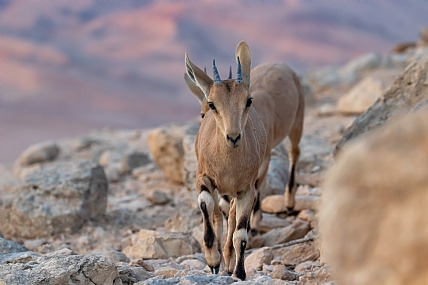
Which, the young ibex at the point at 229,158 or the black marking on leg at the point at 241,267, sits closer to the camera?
the black marking on leg at the point at 241,267

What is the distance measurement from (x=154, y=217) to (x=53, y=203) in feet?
6.77

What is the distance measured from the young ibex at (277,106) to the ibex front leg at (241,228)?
6.87ft

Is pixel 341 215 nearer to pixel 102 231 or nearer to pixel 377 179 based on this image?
pixel 377 179

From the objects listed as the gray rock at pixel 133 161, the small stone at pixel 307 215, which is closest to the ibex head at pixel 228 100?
the small stone at pixel 307 215

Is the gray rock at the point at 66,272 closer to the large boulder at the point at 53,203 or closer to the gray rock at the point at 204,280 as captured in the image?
the gray rock at the point at 204,280

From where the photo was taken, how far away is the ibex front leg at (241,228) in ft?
21.3

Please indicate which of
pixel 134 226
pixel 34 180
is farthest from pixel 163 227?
pixel 34 180

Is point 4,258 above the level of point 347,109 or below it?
below

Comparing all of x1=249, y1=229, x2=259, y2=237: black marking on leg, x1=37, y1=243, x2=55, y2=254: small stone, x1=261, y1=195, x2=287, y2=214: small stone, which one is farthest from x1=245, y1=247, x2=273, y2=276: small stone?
x1=37, y1=243, x2=55, y2=254: small stone

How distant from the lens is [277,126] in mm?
10000

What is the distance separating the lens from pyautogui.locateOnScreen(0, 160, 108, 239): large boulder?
1080cm

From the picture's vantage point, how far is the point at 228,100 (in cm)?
657

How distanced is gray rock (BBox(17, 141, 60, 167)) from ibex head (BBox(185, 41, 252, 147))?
15.8 meters

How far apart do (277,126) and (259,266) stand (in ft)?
11.1
